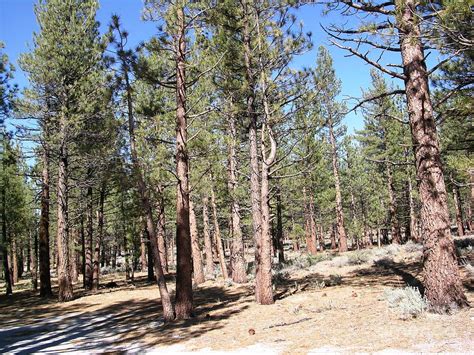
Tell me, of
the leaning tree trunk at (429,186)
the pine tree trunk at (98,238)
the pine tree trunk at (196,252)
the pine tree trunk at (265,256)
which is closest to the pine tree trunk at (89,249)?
the pine tree trunk at (98,238)

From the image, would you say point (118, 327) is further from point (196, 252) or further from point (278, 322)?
point (196, 252)

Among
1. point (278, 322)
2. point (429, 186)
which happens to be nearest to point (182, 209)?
point (278, 322)

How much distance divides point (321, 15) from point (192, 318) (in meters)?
8.02

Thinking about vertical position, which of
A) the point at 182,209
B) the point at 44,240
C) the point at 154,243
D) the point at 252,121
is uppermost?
Result: the point at 252,121

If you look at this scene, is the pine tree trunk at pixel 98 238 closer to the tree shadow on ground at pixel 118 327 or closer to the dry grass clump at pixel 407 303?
the tree shadow on ground at pixel 118 327

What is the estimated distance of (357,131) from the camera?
100ft

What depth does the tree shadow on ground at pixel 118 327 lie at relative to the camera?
8.08 m

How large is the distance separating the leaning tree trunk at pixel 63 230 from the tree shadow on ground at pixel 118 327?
194 cm

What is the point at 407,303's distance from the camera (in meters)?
6.83

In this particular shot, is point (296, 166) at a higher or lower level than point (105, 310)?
higher

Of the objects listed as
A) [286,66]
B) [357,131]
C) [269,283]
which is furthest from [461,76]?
[357,131]

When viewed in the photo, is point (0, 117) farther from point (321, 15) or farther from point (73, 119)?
point (321, 15)

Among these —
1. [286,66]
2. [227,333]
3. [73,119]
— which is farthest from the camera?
[73,119]

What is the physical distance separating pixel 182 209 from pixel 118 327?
3.86 meters
